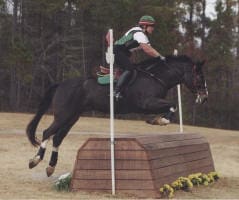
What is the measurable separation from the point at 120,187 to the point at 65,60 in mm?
27874

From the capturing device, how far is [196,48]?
38.8 metres

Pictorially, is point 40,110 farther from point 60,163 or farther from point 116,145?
point 60,163

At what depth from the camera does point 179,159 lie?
8984 mm

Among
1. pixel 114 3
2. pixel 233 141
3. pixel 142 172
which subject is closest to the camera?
pixel 142 172

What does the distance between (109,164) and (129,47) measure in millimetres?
1940

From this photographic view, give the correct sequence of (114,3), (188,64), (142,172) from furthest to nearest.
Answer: (114,3)
(188,64)
(142,172)

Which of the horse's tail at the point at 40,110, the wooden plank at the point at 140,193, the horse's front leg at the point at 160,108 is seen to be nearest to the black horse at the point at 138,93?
the horse's front leg at the point at 160,108

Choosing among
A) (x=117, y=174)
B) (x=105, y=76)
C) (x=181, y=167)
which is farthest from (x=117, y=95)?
(x=181, y=167)

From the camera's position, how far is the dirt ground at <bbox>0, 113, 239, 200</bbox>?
8188 millimetres

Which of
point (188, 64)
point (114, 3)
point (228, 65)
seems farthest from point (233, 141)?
point (228, 65)

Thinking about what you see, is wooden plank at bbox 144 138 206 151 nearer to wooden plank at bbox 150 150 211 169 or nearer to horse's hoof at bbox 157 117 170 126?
wooden plank at bbox 150 150 211 169

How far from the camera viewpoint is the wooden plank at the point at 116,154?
308 inches

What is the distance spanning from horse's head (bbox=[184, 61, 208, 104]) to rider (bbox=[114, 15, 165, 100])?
0.54 meters

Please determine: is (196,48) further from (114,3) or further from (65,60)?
(65,60)
